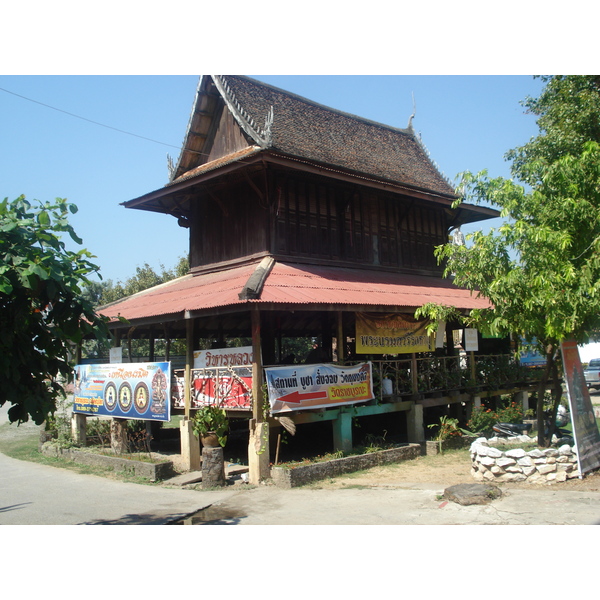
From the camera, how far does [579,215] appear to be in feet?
31.8

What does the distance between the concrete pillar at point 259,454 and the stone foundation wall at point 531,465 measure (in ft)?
13.3

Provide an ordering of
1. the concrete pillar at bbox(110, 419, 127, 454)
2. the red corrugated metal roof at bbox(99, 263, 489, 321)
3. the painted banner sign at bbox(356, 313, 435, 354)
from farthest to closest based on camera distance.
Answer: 1. the concrete pillar at bbox(110, 419, 127, 454)
2. the painted banner sign at bbox(356, 313, 435, 354)
3. the red corrugated metal roof at bbox(99, 263, 489, 321)

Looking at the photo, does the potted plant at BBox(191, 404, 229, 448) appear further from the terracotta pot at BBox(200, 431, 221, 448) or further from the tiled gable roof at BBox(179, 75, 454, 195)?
the tiled gable roof at BBox(179, 75, 454, 195)

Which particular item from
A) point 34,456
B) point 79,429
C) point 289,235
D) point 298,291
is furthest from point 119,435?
point 289,235

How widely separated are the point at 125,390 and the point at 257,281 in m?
5.26

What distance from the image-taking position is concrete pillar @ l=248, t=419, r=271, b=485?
10828 mm

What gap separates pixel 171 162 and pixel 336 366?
340 inches

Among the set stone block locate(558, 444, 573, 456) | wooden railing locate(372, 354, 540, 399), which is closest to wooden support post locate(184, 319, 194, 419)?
wooden railing locate(372, 354, 540, 399)

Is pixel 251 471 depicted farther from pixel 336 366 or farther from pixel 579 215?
pixel 579 215

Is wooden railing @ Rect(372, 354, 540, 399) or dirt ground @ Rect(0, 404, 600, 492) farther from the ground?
wooden railing @ Rect(372, 354, 540, 399)

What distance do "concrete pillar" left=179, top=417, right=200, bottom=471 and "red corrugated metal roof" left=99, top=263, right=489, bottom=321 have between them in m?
2.55

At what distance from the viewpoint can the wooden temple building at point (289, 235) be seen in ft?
40.0

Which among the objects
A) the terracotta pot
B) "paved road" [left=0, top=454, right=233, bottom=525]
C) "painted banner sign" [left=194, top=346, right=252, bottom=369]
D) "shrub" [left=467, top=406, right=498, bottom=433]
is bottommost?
"paved road" [left=0, top=454, right=233, bottom=525]

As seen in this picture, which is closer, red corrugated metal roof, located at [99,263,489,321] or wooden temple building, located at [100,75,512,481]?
red corrugated metal roof, located at [99,263,489,321]
